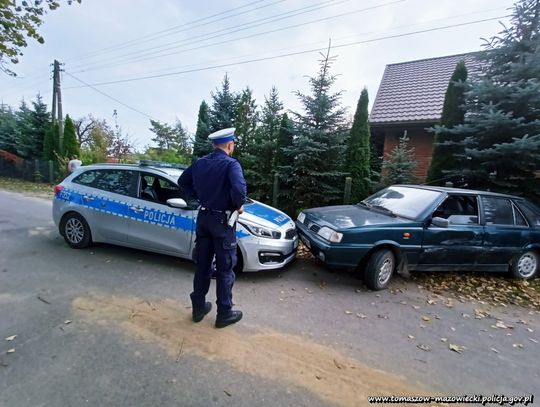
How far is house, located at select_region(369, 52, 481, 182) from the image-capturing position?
10.5 metres

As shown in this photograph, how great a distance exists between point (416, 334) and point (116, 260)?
4.50m

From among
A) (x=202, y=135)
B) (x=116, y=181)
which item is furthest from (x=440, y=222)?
(x=202, y=135)

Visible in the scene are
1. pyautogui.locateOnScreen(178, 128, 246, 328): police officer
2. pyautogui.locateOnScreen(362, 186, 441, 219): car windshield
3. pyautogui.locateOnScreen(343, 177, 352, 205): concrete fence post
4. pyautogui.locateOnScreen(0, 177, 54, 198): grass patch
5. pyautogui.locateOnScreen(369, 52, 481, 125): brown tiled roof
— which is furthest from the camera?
pyautogui.locateOnScreen(0, 177, 54, 198): grass patch

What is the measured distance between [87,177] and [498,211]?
717 centimetres

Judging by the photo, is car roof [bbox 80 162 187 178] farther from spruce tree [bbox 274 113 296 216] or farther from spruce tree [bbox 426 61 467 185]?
spruce tree [bbox 426 61 467 185]

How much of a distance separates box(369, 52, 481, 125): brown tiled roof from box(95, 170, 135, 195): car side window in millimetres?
9103

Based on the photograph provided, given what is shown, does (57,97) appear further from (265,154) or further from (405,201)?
(405,201)

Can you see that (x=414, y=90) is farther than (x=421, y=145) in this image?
Yes

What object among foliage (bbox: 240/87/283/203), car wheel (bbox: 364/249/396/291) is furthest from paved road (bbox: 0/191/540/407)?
foliage (bbox: 240/87/283/203)

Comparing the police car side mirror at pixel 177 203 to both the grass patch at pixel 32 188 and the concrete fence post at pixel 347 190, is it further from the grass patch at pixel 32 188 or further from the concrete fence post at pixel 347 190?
the grass patch at pixel 32 188

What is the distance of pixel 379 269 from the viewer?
4.46m

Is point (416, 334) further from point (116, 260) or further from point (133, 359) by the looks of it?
point (116, 260)

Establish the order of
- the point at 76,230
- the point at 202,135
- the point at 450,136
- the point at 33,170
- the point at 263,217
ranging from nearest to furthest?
the point at 263,217, the point at 76,230, the point at 450,136, the point at 202,135, the point at 33,170

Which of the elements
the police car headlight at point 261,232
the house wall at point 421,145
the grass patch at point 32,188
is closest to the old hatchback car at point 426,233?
the police car headlight at point 261,232
